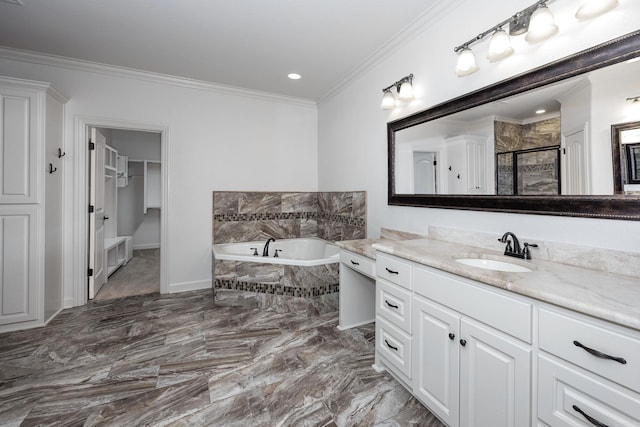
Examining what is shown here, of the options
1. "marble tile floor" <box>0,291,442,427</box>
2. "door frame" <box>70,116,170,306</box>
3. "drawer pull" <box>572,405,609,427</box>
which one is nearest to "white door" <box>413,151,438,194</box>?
"marble tile floor" <box>0,291,442,427</box>

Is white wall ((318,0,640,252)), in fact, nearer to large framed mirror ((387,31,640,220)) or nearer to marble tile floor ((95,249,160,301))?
large framed mirror ((387,31,640,220))

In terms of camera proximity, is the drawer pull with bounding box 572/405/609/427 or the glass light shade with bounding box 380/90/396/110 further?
the glass light shade with bounding box 380/90/396/110

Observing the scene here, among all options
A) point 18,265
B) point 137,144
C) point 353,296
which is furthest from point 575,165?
point 137,144

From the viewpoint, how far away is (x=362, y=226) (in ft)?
10.3

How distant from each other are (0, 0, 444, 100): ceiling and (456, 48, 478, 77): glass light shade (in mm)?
559

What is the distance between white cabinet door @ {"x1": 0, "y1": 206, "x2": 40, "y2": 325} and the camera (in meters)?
2.48

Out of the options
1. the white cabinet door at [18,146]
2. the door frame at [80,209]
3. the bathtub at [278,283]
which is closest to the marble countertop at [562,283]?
the bathtub at [278,283]

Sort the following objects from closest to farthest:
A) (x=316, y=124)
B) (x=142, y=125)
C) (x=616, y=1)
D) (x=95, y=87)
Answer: (x=616, y=1) < (x=95, y=87) < (x=142, y=125) < (x=316, y=124)

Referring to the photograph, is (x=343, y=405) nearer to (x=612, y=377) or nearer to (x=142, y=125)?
Answer: (x=612, y=377)

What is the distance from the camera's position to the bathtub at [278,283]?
2.84 m

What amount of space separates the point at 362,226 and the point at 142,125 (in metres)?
2.86

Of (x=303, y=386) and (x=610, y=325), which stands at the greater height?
(x=610, y=325)

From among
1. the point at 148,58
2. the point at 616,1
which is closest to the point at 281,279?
the point at 148,58

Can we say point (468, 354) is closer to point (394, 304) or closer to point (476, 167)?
point (394, 304)
